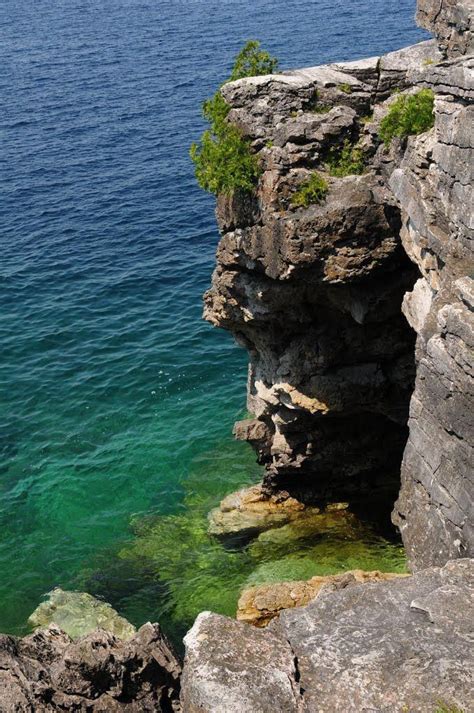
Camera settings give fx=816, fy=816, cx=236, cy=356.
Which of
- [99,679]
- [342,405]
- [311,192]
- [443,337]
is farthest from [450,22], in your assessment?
[99,679]

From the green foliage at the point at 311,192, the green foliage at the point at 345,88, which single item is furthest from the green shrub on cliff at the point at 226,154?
the green foliage at the point at 345,88

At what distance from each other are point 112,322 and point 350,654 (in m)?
36.3

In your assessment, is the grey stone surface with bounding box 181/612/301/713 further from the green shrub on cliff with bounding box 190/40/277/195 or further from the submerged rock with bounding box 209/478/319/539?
the submerged rock with bounding box 209/478/319/539

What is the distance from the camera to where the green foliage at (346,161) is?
80.2 ft

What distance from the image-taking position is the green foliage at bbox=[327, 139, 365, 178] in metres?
24.4

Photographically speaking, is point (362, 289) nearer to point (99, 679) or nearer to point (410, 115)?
point (410, 115)

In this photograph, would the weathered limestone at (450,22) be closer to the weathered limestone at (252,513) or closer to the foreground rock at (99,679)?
the foreground rock at (99,679)

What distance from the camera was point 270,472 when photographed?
33.5 m

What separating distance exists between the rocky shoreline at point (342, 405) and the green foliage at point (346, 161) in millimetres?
187

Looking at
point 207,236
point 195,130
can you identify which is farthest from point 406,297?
point 195,130

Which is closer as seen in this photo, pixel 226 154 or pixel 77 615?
pixel 226 154

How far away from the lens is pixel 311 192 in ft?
78.6

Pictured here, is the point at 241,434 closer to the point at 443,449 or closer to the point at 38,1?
the point at 443,449

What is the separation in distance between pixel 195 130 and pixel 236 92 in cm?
4429
